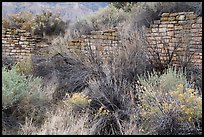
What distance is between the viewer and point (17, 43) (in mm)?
8891

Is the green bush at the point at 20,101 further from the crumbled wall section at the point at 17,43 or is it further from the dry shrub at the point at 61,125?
the crumbled wall section at the point at 17,43

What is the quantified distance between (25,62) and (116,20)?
279 cm

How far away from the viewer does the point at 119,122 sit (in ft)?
15.5

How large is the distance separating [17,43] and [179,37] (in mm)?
4702

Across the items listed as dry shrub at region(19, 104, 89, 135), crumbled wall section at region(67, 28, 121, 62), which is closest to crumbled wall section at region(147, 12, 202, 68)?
crumbled wall section at region(67, 28, 121, 62)

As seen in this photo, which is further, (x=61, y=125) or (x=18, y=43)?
(x=18, y=43)

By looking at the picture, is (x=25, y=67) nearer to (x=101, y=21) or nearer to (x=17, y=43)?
(x=17, y=43)

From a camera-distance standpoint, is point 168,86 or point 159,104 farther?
point 168,86

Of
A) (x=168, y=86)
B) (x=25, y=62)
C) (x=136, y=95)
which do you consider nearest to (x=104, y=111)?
(x=136, y=95)

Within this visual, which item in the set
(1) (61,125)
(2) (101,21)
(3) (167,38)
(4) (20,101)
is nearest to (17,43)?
(2) (101,21)

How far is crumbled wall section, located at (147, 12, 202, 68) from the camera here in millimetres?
6121

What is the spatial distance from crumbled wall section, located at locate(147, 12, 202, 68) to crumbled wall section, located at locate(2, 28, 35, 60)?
144 inches

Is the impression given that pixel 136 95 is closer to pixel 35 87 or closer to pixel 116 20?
pixel 35 87

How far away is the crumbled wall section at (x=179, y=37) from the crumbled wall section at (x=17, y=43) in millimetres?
3662
